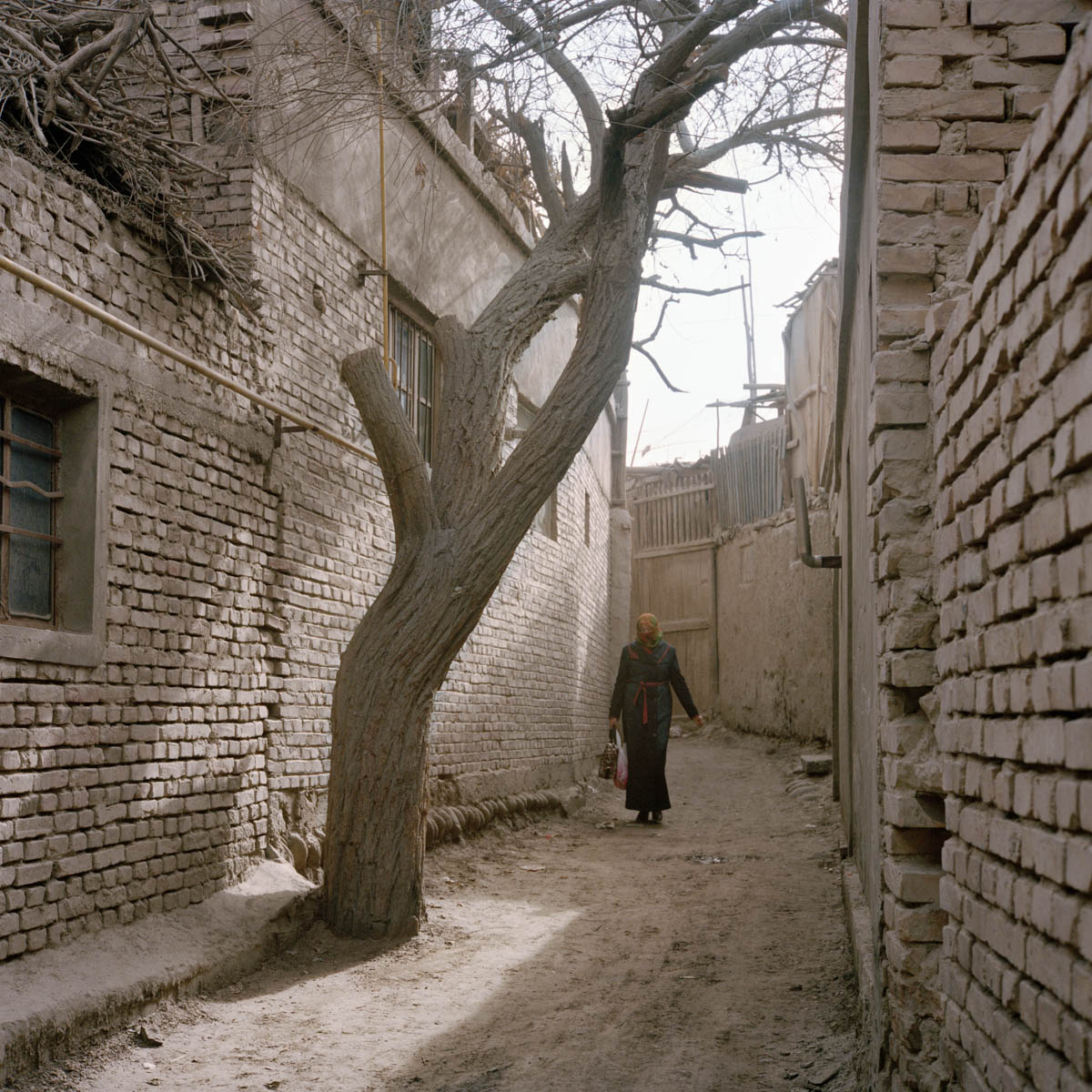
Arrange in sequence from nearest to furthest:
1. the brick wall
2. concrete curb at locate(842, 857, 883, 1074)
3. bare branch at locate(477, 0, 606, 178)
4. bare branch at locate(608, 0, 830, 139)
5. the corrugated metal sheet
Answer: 1. the brick wall
2. concrete curb at locate(842, 857, 883, 1074)
3. bare branch at locate(608, 0, 830, 139)
4. bare branch at locate(477, 0, 606, 178)
5. the corrugated metal sheet

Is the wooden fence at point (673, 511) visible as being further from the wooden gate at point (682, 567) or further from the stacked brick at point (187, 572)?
the stacked brick at point (187, 572)

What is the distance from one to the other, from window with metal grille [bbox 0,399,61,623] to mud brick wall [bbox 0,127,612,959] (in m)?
→ 0.21

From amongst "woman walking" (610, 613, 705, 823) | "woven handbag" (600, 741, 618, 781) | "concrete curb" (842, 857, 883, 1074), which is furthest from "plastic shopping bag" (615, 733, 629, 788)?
"concrete curb" (842, 857, 883, 1074)

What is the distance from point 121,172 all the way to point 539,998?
154 inches

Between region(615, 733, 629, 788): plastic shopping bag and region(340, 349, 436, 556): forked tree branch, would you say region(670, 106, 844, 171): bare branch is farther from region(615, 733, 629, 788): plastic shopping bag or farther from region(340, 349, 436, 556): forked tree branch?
region(615, 733, 629, 788): plastic shopping bag

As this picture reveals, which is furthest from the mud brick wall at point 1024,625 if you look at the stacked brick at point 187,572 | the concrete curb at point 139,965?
the stacked brick at point 187,572

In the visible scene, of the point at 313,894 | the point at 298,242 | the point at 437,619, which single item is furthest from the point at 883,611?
the point at 298,242

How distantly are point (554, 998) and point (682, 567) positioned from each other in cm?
1337

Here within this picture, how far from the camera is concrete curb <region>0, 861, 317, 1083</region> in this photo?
12.5 feet

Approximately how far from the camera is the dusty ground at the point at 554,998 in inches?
154

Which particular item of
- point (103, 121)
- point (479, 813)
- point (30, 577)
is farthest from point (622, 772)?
point (103, 121)

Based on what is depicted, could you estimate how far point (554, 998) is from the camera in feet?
15.7

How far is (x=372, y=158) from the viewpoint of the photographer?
25.2 ft

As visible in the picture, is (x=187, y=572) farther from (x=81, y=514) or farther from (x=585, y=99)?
(x=585, y=99)
